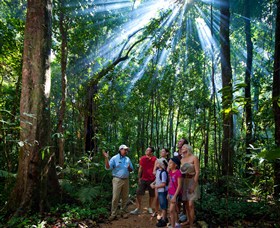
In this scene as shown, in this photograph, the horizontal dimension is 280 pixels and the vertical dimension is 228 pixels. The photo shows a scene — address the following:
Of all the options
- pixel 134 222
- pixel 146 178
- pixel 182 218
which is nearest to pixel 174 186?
pixel 182 218

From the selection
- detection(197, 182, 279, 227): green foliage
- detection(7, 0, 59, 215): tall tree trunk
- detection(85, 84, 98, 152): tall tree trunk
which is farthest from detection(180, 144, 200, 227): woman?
detection(85, 84, 98, 152): tall tree trunk

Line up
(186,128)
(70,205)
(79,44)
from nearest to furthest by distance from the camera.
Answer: (70,205) → (79,44) → (186,128)

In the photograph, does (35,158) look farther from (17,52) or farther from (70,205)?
(17,52)

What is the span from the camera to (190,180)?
4.90m

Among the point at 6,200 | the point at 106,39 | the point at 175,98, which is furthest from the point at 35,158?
the point at 106,39

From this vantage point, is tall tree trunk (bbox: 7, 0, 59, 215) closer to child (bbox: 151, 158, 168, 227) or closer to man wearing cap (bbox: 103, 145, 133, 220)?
man wearing cap (bbox: 103, 145, 133, 220)

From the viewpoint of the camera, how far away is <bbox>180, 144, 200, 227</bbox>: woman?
4.76 meters

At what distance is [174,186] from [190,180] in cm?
38

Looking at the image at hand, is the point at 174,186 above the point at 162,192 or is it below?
above

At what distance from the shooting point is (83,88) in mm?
10719

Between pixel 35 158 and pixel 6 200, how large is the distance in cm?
135

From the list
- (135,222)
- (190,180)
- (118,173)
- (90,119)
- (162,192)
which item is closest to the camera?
(190,180)

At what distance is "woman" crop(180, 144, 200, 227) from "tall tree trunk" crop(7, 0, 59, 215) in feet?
9.44

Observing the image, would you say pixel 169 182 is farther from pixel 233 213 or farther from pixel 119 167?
pixel 233 213
